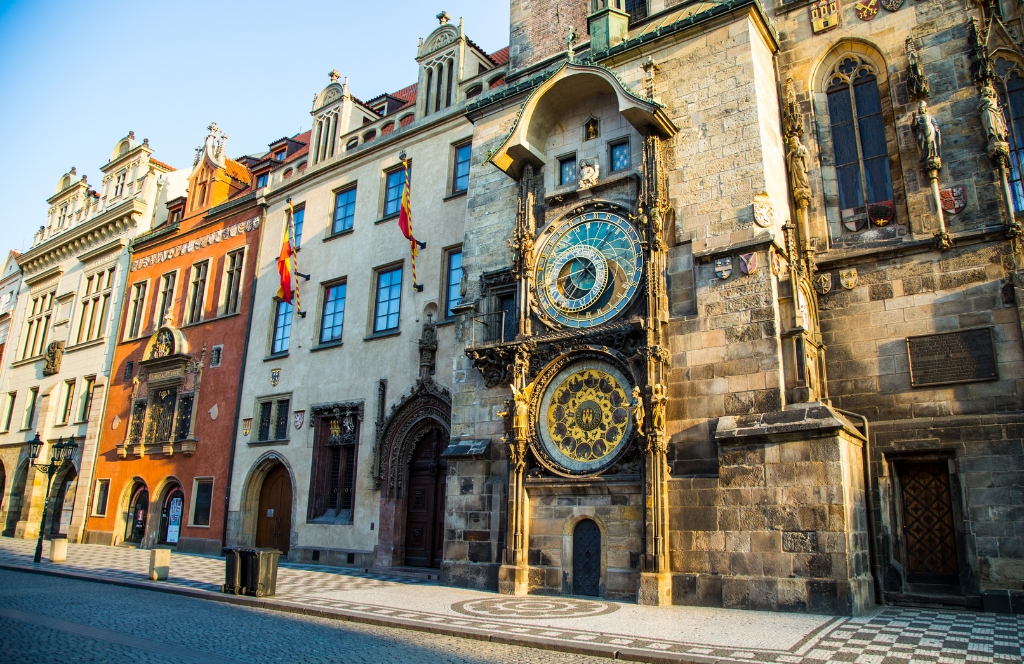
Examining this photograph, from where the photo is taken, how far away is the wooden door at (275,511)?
23406mm

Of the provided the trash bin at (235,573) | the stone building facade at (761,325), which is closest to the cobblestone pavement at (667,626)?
the trash bin at (235,573)

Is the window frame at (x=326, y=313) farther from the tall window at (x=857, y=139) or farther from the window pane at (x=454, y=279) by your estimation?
the tall window at (x=857, y=139)

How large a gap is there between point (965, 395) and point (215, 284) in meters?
25.2

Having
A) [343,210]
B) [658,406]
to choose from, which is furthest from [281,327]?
[658,406]

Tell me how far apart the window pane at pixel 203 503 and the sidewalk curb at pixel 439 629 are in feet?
31.8

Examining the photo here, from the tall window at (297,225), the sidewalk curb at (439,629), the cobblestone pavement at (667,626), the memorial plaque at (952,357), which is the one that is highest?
the tall window at (297,225)

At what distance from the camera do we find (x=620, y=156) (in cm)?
1612

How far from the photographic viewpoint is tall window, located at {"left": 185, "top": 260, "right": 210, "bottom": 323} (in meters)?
29.0

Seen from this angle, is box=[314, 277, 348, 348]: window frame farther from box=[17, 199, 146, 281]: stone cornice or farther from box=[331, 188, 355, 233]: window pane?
box=[17, 199, 146, 281]: stone cornice

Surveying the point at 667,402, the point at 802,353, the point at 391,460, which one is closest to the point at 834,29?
the point at 802,353

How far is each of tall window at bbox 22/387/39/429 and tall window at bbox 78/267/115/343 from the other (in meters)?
4.36

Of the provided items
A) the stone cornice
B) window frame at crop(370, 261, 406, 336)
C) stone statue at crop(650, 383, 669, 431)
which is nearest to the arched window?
stone statue at crop(650, 383, 669, 431)

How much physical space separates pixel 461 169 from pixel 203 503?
14775mm

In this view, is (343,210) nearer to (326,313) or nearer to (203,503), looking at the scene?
(326,313)
